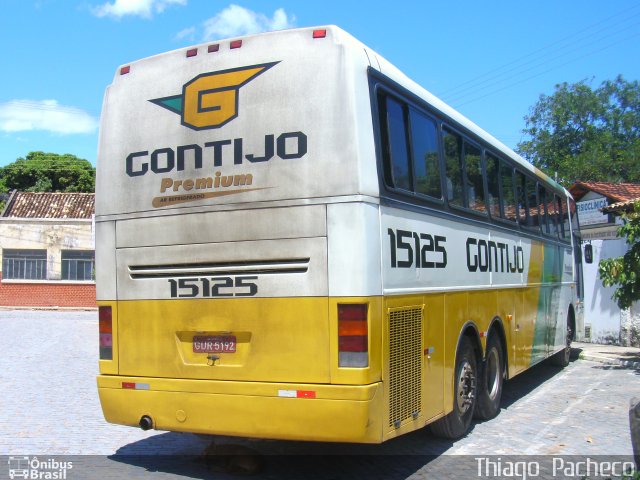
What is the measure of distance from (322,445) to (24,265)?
34.5m

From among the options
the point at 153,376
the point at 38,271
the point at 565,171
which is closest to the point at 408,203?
the point at 153,376

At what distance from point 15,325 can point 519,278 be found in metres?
20.7

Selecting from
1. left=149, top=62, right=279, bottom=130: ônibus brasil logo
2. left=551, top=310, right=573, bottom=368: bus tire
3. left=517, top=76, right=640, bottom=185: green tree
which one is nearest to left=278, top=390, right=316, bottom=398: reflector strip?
left=149, top=62, right=279, bottom=130: ônibus brasil logo

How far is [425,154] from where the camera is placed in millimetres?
6426

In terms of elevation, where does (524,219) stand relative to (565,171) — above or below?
below

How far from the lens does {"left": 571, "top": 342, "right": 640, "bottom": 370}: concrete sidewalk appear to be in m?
13.6

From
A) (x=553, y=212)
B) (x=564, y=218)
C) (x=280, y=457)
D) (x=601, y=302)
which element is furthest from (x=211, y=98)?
(x=601, y=302)

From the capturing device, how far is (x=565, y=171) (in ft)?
168

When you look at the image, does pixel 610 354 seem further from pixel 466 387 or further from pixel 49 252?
pixel 49 252

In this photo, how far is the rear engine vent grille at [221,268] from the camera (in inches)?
209

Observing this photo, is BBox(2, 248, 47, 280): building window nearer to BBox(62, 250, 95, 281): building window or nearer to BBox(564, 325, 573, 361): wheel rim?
BBox(62, 250, 95, 281): building window

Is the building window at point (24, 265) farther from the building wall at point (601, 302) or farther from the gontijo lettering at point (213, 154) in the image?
the gontijo lettering at point (213, 154)

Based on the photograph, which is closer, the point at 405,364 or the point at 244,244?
the point at 244,244

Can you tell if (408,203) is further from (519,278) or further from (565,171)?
(565,171)
